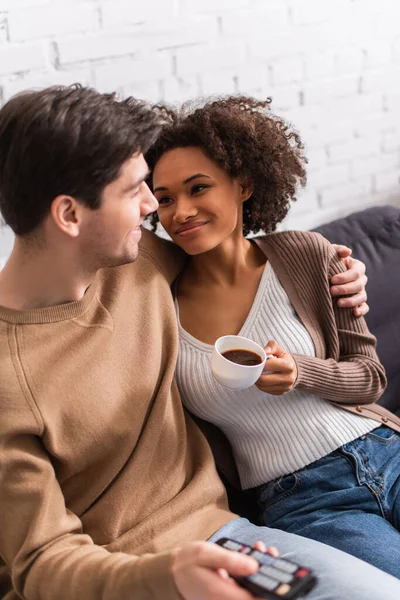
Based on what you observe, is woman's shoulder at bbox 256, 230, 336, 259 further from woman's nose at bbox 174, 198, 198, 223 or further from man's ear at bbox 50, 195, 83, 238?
man's ear at bbox 50, 195, 83, 238

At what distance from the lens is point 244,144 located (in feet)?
5.04

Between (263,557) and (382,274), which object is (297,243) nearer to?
(382,274)

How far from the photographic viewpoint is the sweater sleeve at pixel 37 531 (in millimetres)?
1145

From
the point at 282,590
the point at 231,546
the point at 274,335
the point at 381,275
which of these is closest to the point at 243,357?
the point at 274,335

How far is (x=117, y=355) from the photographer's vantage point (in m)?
1.36

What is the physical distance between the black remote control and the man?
9 centimetres

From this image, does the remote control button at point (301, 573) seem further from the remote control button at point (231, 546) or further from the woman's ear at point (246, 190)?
the woman's ear at point (246, 190)

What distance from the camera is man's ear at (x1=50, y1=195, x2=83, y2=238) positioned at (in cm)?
122

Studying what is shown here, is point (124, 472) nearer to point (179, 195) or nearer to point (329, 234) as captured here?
point (179, 195)

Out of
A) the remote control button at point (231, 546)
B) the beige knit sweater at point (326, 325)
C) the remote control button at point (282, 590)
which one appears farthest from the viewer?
the beige knit sweater at point (326, 325)

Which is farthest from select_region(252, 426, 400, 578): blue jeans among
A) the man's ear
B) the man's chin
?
the man's ear

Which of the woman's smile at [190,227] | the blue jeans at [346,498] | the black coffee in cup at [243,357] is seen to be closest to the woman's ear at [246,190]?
the woman's smile at [190,227]

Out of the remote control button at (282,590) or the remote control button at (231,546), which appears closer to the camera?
the remote control button at (282,590)

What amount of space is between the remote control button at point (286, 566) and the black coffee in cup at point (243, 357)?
36 centimetres
